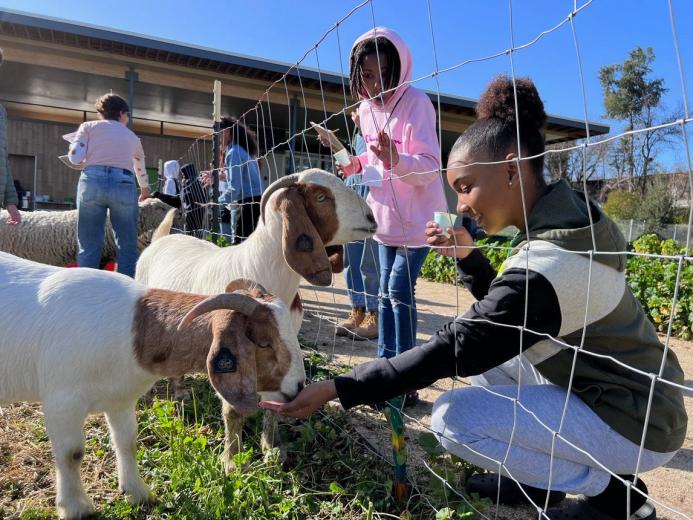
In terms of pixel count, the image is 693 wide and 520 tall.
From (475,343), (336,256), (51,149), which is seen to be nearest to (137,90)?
(51,149)

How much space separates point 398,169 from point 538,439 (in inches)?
57.6

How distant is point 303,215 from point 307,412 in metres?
1.03

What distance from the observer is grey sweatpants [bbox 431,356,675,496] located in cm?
172

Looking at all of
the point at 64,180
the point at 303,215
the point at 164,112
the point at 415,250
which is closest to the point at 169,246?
the point at 303,215

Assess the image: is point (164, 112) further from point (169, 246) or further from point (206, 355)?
point (206, 355)

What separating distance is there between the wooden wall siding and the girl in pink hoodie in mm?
11843

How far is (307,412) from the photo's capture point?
1800 mm

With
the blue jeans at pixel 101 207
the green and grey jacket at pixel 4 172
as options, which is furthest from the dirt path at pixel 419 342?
the green and grey jacket at pixel 4 172

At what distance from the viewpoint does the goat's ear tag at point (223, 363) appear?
173 centimetres

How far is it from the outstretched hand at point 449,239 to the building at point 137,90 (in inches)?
238

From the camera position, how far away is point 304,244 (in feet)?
8.10

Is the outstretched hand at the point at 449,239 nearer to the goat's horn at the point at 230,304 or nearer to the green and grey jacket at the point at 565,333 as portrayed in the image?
the green and grey jacket at the point at 565,333

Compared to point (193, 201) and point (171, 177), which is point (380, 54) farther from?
point (171, 177)

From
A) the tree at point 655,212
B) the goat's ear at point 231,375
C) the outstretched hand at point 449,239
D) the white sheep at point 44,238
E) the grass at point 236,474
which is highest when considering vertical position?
the tree at point 655,212
